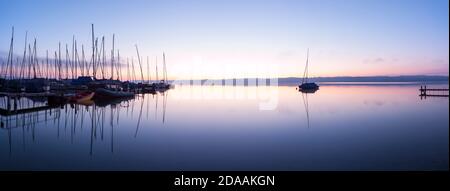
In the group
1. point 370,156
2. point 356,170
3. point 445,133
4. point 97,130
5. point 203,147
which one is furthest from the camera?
point 97,130

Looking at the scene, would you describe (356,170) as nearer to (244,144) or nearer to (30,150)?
(244,144)

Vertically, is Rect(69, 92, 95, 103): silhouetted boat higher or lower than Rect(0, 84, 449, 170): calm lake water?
higher

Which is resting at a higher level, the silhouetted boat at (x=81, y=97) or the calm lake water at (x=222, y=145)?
the silhouetted boat at (x=81, y=97)

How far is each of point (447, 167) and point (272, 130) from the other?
25.5 feet

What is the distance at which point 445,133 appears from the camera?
14.0 metres

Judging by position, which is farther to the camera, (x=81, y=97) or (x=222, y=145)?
(x=81, y=97)

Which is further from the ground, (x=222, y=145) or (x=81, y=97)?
(x=81, y=97)

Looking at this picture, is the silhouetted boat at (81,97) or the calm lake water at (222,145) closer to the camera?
the calm lake water at (222,145)

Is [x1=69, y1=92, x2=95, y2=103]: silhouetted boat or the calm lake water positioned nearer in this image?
the calm lake water
